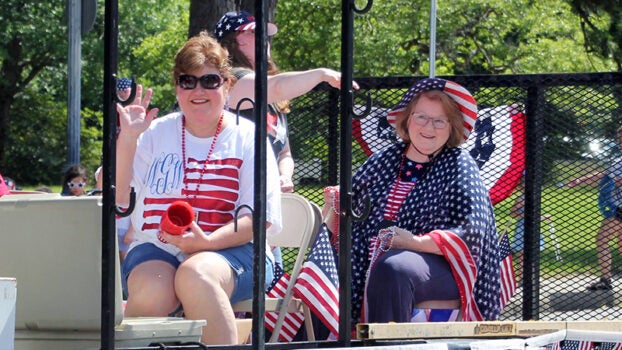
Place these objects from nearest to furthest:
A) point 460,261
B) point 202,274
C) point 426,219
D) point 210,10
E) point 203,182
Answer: point 202,274 < point 203,182 < point 460,261 < point 426,219 < point 210,10

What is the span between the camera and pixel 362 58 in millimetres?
20109

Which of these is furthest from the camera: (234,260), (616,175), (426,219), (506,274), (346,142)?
(616,175)

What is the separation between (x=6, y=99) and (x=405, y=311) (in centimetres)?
3282

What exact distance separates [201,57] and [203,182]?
18.3 inches

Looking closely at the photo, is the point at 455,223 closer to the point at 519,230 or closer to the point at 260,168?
the point at 519,230

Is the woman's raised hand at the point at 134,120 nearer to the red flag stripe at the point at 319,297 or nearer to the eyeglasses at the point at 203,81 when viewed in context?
the eyeglasses at the point at 203,81

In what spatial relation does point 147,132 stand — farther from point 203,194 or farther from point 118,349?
point 118,349

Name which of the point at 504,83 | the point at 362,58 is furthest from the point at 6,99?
the point at 504,83

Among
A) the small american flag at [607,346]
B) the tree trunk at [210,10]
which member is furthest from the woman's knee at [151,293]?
the tree trunk at [210,10]

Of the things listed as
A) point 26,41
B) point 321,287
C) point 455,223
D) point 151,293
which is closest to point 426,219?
point 455,223

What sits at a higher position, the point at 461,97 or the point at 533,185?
the point at 461,97

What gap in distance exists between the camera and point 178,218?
11.8ft

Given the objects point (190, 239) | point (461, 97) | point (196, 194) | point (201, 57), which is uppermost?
point (201, 57)

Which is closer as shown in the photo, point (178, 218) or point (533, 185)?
point (178, 218)
